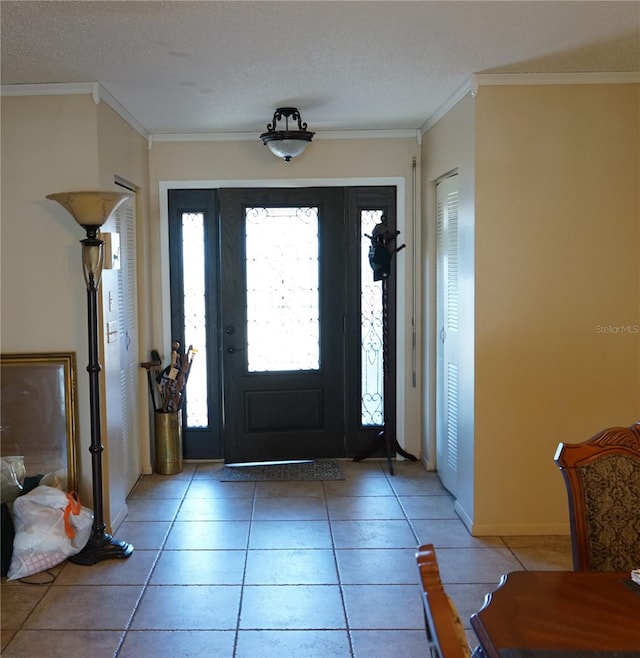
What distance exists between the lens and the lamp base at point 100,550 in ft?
11.8

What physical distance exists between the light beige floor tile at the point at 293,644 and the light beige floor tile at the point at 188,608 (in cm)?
15

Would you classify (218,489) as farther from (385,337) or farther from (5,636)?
(5,636)

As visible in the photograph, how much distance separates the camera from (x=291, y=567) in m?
3.54

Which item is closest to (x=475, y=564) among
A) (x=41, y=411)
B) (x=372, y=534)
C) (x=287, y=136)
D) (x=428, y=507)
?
(x=372, y=534)

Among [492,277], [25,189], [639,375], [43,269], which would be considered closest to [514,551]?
[639,375]

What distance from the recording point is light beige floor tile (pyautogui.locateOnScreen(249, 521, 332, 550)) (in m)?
3.82

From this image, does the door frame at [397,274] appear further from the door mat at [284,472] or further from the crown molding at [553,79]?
the crown molding at [553,79]

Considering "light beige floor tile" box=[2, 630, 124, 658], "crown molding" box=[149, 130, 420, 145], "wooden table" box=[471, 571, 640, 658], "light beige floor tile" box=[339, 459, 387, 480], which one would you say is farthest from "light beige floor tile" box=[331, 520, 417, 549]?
"crown molding" box=[149, 130, 420, 145]

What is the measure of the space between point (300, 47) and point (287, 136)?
138 centimetres

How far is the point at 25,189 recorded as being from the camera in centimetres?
380

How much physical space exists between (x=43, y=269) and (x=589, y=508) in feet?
9.64

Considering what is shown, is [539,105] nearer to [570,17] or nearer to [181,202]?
[570,17]

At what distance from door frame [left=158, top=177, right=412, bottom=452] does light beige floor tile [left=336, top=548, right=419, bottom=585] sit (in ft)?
5.85

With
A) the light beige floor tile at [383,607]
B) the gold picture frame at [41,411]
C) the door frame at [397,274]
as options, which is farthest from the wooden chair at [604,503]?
the door frame at [397,274]
